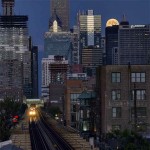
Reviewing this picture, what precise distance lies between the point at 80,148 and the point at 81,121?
34815 millimetres

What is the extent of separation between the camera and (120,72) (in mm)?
68938

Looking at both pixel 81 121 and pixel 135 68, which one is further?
pixel 81 121

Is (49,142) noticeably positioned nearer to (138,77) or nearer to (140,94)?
(140,94)

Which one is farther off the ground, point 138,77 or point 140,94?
point 138,77

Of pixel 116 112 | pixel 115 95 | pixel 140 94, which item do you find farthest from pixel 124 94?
pixel 116 112

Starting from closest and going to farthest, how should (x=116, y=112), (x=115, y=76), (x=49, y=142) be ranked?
(x=116, y=112) → (x=115, y=76) → (x=49, y=142)

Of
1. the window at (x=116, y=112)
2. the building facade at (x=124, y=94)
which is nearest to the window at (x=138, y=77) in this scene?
the building facade at (x=124, y=94)

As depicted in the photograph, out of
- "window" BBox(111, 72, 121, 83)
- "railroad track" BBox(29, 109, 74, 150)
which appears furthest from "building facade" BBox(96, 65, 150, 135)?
"railroad track" BBox(29, 109, 74, 150)

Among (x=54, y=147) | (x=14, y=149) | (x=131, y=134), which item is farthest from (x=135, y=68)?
(x=14, y=149)

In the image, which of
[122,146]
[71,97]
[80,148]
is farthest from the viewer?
[71,97]

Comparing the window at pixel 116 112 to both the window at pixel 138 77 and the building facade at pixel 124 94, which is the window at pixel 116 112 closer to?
the building facade at pixel 124 94

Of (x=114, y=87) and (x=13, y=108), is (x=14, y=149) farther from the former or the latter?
(x=13, y=108)

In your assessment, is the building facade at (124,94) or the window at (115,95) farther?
the window at (115,95)

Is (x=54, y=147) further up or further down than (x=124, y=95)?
further down
